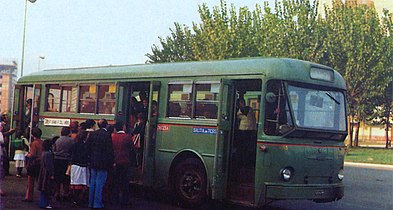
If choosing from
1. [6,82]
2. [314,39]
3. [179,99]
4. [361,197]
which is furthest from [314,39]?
[6,82]

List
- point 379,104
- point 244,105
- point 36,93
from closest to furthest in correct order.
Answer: point 244,105
point 36,93
point 379,104

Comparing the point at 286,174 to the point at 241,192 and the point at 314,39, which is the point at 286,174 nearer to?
the point at 241,192

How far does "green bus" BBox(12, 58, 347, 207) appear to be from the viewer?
10.5 meters

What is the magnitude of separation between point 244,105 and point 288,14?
105 ft

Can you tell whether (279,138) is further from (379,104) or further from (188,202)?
(379,104)

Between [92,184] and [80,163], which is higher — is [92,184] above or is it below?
Result: below

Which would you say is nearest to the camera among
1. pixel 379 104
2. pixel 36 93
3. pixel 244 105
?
pixel 244 105

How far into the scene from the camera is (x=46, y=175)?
35.6 feet

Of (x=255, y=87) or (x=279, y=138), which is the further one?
(x=255, y=87)

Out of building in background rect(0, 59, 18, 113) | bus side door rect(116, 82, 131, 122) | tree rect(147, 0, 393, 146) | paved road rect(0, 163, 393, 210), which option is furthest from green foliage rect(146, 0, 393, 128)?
building in background rect(0, 59, 18, 113)

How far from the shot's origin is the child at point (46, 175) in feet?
35.6

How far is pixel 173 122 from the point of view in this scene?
12.3 meters

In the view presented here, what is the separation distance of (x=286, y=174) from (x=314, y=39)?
31923 millimetres

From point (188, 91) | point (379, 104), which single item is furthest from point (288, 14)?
point (188, 91)
